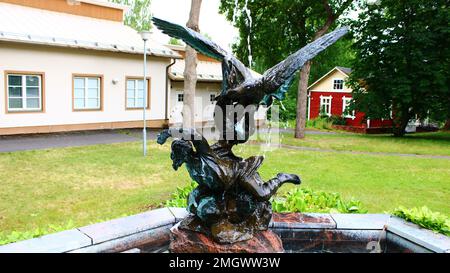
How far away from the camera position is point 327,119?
32062 mm

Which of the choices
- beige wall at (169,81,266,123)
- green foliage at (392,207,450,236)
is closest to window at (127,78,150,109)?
beige wall at (169,81,266,123)

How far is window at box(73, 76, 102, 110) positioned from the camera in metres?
18.6

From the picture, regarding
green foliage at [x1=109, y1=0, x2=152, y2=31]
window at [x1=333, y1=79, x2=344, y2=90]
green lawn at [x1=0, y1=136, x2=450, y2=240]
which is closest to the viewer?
green lawn at [x1=0, y1=136, x2=450, y2=240]

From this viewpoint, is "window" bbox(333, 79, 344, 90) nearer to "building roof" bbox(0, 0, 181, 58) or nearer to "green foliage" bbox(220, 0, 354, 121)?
"green foliage" bbox(220, 0, 354, 121)

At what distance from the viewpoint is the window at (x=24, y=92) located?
16.5m

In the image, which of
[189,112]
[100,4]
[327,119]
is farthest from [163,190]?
[327,119]

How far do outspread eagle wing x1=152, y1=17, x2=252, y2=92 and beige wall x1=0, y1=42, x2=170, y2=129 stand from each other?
13517 millimetres

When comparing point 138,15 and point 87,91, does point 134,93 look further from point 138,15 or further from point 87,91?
point 138,15

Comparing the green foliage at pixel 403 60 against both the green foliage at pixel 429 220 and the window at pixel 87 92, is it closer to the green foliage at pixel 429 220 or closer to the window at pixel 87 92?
the window at pixel 87 92

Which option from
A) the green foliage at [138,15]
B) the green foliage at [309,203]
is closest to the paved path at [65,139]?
the green foliage at [309,203]

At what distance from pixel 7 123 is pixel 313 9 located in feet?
48.0

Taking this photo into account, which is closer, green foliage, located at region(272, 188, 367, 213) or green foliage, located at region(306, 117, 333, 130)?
green foliage, located at region(272, 188, 367, 213)

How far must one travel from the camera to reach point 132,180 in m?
10.2
